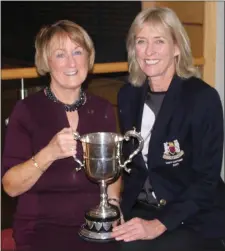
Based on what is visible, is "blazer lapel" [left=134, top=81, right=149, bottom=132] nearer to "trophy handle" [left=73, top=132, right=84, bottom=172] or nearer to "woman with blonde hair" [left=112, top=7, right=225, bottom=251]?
"woman with blonde hair" [left=112, top=7, right=225, bottom=251]

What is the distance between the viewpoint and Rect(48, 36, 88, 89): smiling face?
1.80 meters

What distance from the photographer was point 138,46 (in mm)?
1937

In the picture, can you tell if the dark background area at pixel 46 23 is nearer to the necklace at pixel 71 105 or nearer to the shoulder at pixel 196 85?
the necklace at pixel 71 105

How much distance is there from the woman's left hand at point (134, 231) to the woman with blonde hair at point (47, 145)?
0.45 feet

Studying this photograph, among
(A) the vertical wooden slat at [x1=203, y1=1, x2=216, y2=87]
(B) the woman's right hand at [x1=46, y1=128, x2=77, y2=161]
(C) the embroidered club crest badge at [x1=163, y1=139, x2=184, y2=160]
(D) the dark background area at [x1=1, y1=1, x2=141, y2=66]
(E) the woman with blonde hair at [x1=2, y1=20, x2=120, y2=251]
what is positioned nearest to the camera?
(B) the woman's right hand at [x1=46, y1=128, x2=77, y2=161]

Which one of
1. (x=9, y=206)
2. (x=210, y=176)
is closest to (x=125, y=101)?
(x=210, y=176)

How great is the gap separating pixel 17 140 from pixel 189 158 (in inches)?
23.8

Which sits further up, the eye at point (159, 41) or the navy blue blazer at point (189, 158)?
the eye at point (159, 41)

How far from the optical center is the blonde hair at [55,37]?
1.81 metres

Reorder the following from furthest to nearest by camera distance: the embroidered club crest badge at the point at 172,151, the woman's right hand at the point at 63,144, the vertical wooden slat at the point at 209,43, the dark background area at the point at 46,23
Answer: the dark background area at the point at 46,23, the vertical wooden slat at the point at 209,43, the embroidered club crest badge at the point at 172,151, the woman's right hand at the point at 63,144

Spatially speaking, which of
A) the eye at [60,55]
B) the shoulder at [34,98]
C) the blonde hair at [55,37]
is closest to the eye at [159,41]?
the blonde hair at [55,37]

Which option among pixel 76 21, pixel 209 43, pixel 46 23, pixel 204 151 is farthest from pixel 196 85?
pixel 46 23

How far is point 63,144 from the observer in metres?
1.63

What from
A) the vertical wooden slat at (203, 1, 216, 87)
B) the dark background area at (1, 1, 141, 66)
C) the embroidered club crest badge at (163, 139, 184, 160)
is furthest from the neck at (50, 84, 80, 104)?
the dark background area at (1, 1, 141, 66)
